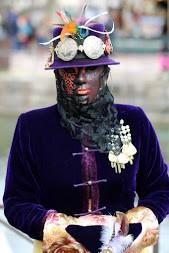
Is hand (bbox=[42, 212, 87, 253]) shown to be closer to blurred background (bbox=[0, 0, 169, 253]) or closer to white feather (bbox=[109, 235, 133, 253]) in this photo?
white feather (bbox=[109, 235, 133, 253])

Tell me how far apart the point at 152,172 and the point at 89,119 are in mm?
318

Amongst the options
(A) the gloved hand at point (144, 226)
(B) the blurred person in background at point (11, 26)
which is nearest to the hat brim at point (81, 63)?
(A) the gloved hand at point (144, 226)

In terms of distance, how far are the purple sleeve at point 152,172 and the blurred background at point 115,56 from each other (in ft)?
16.9

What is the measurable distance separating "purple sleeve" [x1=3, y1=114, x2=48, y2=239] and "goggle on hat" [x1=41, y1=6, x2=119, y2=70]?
0.28m

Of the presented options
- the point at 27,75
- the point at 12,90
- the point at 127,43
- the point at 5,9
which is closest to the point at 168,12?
the point at 127,43

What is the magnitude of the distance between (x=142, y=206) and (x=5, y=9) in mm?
22878

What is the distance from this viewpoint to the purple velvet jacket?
2.64m

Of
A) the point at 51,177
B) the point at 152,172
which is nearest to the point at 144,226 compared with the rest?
the point at 152,172

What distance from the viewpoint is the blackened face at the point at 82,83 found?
2645 mm

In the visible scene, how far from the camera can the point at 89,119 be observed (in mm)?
2668

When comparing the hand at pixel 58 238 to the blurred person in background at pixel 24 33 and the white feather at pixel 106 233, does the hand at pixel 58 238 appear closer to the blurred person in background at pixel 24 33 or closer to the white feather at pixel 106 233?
the white feather at pixel 106 233

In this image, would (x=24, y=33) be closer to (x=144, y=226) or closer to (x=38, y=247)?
(x=38, y=247)

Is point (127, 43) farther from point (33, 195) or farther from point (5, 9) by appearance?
point (33, 195)

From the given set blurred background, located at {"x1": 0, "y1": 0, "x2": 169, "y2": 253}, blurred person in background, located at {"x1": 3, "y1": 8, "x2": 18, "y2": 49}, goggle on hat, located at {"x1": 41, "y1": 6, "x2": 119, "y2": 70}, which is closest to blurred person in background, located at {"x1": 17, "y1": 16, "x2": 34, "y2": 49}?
blurred background, located at {"x1": 0, "y1": 0, "x2": 169, "y2": 253}
